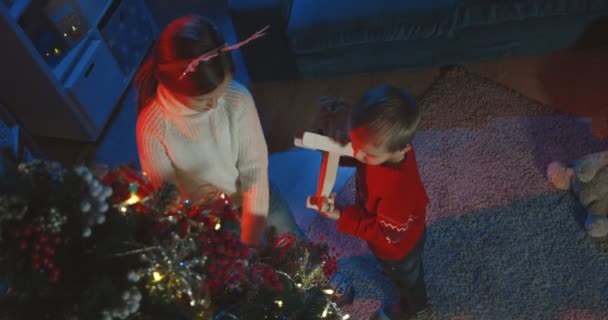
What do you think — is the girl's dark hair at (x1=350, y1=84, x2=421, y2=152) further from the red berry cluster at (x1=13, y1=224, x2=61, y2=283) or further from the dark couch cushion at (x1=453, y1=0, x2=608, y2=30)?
the dark couch cushion at (x1=453, y1=0, x2=608, y2=30)

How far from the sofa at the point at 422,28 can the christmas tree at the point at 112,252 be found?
1456 mm

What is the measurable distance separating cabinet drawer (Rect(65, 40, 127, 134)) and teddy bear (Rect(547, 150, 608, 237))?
2033 mm

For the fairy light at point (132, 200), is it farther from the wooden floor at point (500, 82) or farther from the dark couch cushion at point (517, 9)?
the dark couch cushion at point (517, 9)

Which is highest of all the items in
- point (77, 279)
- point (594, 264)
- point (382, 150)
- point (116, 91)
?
point (77, 279)

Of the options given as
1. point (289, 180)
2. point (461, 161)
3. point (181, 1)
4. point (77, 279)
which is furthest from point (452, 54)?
point (77, 279)

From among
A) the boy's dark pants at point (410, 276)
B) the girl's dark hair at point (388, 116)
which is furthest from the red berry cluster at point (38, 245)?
the boy's dark pants at point (410, 276)

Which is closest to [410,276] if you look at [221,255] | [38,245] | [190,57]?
[221,255]

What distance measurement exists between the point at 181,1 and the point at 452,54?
161 cm

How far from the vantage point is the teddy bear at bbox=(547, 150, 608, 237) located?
1.71 m

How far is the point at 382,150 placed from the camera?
1.07m

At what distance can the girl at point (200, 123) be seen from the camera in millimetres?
916

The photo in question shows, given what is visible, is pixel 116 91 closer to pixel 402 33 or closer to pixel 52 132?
pixel 52 132

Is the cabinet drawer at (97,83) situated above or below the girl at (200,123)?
below

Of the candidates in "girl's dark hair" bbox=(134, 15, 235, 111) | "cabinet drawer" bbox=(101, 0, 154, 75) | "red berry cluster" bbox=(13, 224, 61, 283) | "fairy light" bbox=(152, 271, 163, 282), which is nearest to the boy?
"girl's dark hair" bbox=(134, 15, 235, 111)
